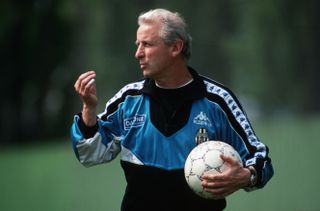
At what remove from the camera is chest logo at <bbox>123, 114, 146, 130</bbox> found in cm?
506

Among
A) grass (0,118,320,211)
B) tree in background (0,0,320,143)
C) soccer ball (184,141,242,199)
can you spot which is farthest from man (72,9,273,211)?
tree in background (0,0,320,143)

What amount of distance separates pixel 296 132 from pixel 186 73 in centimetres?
616

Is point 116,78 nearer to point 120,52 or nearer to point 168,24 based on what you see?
point 120,52

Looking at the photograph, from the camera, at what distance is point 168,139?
4.96 meters

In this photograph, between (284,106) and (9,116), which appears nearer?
(284,106)

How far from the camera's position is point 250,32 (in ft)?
43.0

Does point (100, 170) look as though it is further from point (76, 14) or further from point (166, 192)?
point (166, 192)

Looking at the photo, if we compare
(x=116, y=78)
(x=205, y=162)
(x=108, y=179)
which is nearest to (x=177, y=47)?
(x=205, y=162)

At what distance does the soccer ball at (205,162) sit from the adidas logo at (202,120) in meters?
0.25

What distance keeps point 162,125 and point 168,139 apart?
0.11 metres

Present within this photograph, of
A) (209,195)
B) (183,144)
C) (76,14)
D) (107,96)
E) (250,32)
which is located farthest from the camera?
(76,14)

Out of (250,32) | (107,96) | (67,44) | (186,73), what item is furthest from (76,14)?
(186,73)

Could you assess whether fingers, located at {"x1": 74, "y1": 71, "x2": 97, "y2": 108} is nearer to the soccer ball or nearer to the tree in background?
the soccer ball

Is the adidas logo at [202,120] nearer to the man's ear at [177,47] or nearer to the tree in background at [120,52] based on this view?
the man's ear at [177,47]
